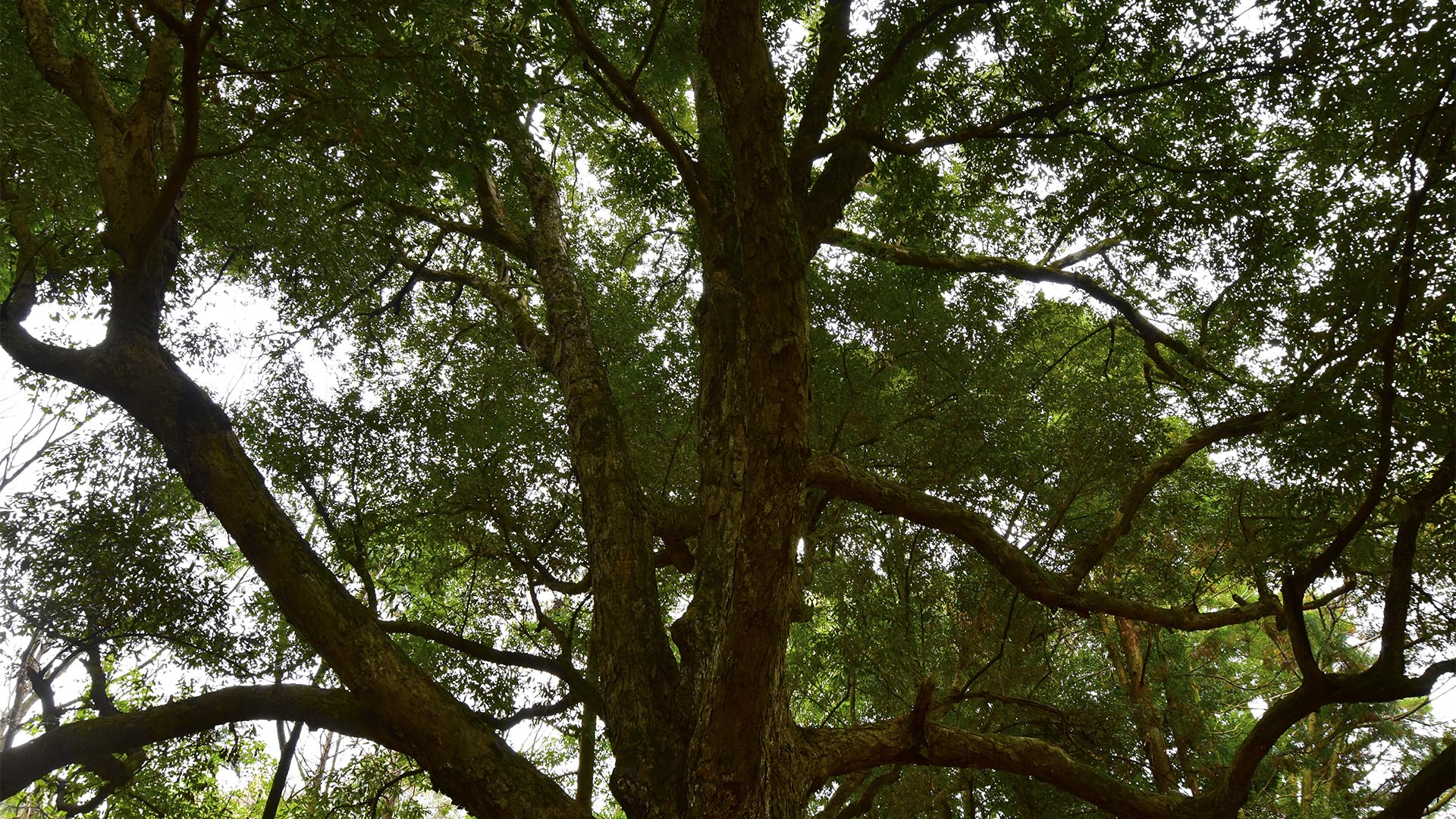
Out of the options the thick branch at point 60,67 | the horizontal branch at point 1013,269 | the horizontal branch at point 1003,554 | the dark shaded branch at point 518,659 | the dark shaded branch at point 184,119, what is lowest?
the dark shaded branch at point 518,659

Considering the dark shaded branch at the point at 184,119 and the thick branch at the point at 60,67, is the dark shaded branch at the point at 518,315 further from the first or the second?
the thick branch at the point at 60,67

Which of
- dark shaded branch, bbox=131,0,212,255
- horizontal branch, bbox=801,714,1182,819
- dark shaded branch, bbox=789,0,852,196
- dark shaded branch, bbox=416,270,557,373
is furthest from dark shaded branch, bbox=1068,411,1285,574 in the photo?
dark shaded branch, bbox=131,0,212,255

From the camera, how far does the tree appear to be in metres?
3.38

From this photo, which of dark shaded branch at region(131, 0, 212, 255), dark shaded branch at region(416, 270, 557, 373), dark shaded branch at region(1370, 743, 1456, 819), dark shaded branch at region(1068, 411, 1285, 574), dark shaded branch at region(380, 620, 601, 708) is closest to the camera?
dark shaded branch at region(1370, 743, 1456, 819)

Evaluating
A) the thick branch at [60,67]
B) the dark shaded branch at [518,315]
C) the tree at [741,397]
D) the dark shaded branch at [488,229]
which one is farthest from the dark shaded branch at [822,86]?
the thick branch at [60,67]

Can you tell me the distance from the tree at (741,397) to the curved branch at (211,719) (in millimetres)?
21

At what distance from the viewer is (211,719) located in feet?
12.3

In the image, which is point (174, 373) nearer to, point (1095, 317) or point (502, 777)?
point (502, 777)

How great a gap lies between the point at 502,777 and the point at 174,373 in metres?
2.67

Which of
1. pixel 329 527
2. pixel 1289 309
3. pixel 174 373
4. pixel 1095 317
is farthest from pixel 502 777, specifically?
pixel 1095 317

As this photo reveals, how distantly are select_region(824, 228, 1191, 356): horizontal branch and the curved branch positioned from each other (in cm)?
472

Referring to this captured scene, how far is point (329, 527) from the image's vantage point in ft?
20.1

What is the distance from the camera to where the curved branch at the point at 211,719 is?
349 centimetres

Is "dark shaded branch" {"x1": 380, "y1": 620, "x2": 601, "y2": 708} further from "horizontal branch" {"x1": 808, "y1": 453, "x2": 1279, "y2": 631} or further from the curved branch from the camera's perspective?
"horizontal branch" {"x1": 808, "y1": 453, "x2": 1279, "y2": 631}
